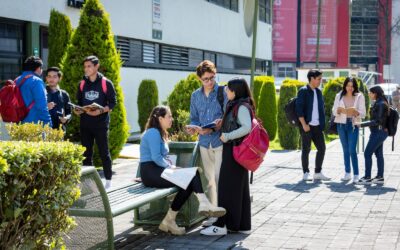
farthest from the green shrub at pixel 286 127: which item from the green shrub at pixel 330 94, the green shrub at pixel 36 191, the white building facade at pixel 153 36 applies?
the green shrub at pixel 36 191

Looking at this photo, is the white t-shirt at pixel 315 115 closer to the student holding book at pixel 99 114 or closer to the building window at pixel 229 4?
the student holding book at pixel 99 114

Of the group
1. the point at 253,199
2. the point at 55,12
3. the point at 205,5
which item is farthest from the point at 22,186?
the point at 205,5

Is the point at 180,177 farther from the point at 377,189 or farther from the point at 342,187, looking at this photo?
Answer: the point at 377,189

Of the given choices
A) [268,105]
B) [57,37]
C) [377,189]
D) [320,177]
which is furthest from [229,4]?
[377,189]

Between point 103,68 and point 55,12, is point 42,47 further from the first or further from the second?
point 103,68

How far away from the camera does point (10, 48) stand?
14734mm

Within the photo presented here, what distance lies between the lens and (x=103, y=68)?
12.6 m

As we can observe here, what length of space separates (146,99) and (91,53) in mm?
7855

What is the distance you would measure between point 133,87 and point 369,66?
59.4 m

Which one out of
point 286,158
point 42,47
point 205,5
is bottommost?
point 286,158

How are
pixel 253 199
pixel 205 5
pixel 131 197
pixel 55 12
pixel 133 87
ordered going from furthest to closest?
pixel 205 5, pixel 133 87, pixel 55 12, pixel 253 199, pixel 131 197

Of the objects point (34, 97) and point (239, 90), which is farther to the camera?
point (34, 97)

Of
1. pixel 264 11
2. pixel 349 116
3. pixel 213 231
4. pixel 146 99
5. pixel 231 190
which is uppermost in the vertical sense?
pixel 264 11

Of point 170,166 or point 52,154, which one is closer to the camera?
point 52,154
